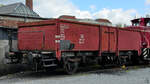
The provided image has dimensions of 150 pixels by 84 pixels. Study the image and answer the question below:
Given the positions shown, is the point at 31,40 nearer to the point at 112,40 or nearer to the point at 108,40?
the point at 108,40

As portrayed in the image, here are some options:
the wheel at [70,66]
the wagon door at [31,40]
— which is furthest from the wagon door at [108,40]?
the wagon door at [31,40]

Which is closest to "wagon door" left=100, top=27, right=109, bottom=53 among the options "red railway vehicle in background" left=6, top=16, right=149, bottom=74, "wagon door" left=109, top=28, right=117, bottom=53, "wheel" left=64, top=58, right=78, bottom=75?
"red railway vehicle in background" left=6, top=16, right=149, bottom=74

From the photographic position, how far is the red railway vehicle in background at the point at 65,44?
9352mm

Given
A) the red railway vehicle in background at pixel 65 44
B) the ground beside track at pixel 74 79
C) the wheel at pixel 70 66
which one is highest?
the red railway vehicle in background at pixel 65 44

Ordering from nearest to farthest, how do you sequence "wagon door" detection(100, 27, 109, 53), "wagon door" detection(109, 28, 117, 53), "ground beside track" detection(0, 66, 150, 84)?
"ground beside track" detection(0, 66, 150, 84) < "wagon door" detection(100, 27, 109, 53) < "wagon door" detection(109, 28, 117, 53)

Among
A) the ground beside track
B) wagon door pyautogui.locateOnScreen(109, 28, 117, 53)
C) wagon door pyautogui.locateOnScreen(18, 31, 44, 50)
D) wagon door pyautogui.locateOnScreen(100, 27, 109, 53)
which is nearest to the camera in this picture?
the ground beside track

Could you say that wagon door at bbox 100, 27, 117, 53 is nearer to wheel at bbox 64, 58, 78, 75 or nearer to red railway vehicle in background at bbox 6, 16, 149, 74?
red railway vehicle in background at bbox 6, 16, 149, 74

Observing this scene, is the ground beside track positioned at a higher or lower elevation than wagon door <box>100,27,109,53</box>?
lower

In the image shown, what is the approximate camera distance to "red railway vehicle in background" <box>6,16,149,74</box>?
9352 millimetres

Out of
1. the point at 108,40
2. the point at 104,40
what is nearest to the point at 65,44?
the point at 104,40

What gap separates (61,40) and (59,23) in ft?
2.58

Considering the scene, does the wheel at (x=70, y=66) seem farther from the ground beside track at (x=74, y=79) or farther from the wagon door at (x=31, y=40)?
the wagon door at (x=31, y=40)

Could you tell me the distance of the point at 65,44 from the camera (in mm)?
9602

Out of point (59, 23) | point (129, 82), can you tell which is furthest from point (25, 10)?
point (129, 82)
